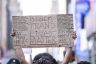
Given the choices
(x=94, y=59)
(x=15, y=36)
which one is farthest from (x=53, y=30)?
(x=94, y=59)

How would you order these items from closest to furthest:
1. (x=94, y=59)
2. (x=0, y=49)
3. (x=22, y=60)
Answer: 1. (x=22, y=60)
2. (x=94, y=59)
3. (x=0, y=49)

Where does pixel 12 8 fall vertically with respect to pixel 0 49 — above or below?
above

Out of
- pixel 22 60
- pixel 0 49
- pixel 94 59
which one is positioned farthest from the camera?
pixel 0 49

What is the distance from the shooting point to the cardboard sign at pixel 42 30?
254cm

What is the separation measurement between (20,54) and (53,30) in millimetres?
291

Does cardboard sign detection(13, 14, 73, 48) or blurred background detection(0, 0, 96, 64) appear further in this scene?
blurred background detection(0, 0, 96, 64)

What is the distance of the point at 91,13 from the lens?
4.45 meters

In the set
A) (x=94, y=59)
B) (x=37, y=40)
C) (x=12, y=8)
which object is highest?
(x=12, y=8)

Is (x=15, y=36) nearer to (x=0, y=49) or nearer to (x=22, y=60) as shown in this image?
(x=22, y=60)

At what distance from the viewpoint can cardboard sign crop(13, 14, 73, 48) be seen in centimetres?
254

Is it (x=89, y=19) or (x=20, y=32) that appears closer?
(x=20, y=32)

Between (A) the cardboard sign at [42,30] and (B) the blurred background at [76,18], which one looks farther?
(B) the blurred background at [76,18]

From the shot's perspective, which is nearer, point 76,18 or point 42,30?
point 42,30

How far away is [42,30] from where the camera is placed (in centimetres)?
257
